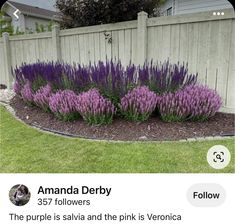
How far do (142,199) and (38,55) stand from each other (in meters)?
4.64

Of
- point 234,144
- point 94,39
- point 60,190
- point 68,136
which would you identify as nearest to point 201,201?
point 234,144

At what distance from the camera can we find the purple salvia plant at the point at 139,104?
272cm

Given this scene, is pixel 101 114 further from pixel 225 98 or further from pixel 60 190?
pixel 60 190

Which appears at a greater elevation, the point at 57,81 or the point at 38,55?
the point at 38,55

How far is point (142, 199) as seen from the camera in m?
1.09

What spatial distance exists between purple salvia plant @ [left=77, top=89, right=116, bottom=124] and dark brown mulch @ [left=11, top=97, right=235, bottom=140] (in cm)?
8

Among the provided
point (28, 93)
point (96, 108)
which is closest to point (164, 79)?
point (96, 108)

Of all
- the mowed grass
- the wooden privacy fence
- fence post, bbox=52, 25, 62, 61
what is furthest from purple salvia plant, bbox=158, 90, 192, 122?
fence post, bbox=52, 25, 62, 61

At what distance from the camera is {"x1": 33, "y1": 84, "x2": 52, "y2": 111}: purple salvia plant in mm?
3434

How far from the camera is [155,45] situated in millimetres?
3613

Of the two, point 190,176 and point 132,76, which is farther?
point 132,76

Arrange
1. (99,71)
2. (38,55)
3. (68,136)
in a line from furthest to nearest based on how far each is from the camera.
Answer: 1. (38,55)
2. (99,71)
3. (68,136)

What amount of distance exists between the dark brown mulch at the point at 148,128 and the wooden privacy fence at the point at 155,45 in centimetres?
27

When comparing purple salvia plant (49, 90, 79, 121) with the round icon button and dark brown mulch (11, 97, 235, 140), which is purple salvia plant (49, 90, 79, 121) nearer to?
dark brown mulch (11, 97, 235, 140)
